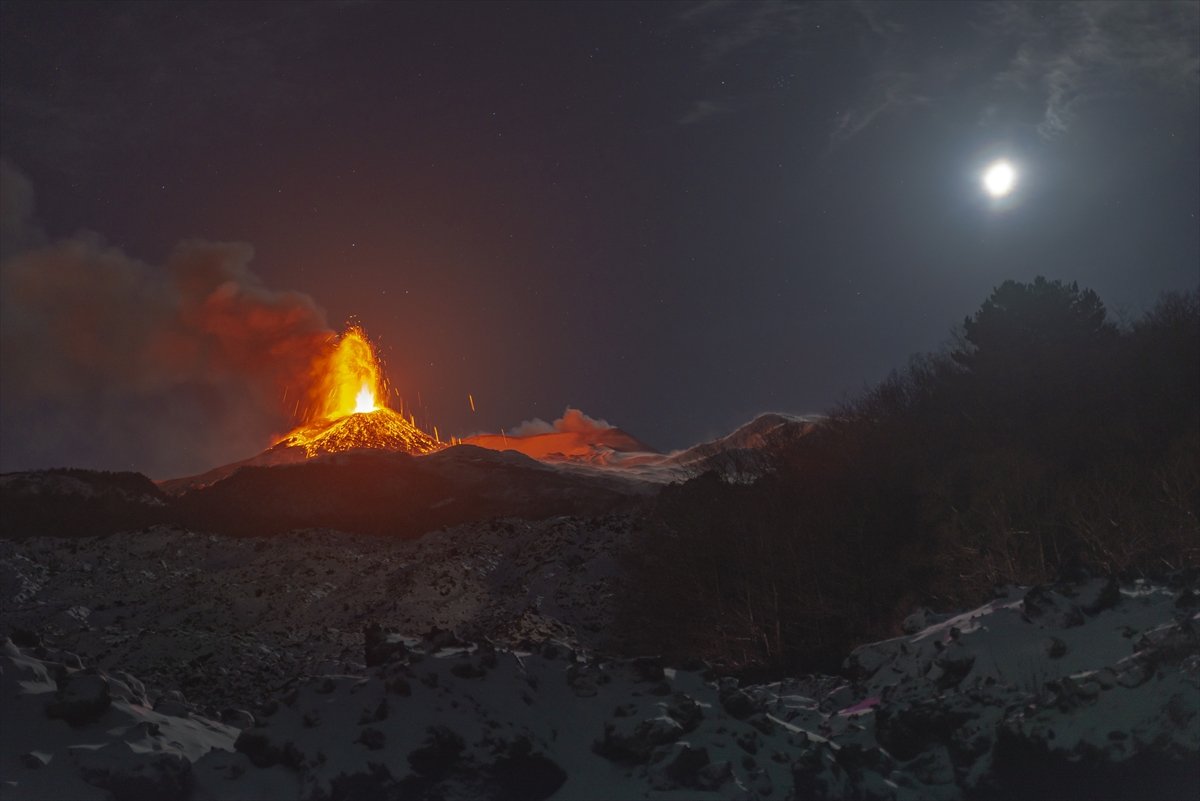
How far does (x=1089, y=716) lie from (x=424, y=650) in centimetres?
912

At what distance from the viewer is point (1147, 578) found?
1402 cm

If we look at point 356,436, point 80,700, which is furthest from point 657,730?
point 356,436

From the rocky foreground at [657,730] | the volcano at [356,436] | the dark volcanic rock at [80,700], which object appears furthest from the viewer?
the volcano at [356,436]

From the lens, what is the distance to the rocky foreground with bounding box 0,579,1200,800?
33.3 feet

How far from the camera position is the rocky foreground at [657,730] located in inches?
399

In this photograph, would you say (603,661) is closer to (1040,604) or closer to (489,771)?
(489,771)

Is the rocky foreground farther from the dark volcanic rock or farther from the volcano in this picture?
the volcano

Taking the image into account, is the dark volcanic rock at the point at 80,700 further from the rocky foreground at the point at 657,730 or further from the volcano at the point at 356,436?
the volcano at the point at 356,436

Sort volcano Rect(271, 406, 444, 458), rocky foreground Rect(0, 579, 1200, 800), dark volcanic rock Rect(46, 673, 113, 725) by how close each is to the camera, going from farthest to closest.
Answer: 1. volcano Rect(271, 406, 444, 458)
2. dark volcanic rock Rect(46, 673, 113, 725)
3. rocky foreground Rect(0, 579, 1200, 800)

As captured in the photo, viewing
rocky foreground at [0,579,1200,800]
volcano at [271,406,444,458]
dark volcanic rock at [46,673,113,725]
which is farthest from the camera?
volcano at [271,406,444,458]

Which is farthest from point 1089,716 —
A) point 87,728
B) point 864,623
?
point 864,623

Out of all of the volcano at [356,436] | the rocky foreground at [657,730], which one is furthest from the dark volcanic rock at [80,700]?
the volcano at [356,436]

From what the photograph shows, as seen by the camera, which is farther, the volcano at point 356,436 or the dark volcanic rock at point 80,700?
the volcano at point 356,436

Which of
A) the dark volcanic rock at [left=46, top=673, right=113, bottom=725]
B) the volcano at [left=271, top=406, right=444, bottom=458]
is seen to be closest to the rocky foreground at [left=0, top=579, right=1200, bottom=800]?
the dark volcanic rock at [left=46, top=673, right=113, bottom=725]
